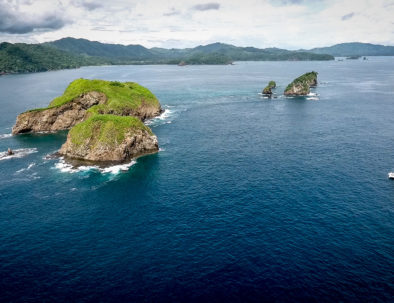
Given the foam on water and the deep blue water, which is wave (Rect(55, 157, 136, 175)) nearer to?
the foam on water

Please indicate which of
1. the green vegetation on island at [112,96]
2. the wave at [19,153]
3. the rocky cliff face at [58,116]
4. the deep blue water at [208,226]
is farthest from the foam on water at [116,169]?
the rocky cliff face at [58,116]

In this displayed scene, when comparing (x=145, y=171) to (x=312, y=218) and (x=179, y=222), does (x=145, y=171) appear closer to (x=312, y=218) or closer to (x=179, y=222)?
(x=179, y=222)

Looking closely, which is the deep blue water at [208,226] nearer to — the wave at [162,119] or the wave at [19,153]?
the wave at [19,153]

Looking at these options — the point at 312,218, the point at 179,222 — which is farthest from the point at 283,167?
the point at 179,222

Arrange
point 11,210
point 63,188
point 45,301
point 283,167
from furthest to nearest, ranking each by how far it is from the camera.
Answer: point 283,167 < point 63,188 < point 11,210 < point 45,301

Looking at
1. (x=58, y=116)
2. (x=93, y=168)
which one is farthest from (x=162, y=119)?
(x=93, y=168)

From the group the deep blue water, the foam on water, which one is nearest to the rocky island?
the foam on water

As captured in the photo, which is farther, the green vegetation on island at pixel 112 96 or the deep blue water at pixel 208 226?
the green vegetation on island at pixel 112 96
